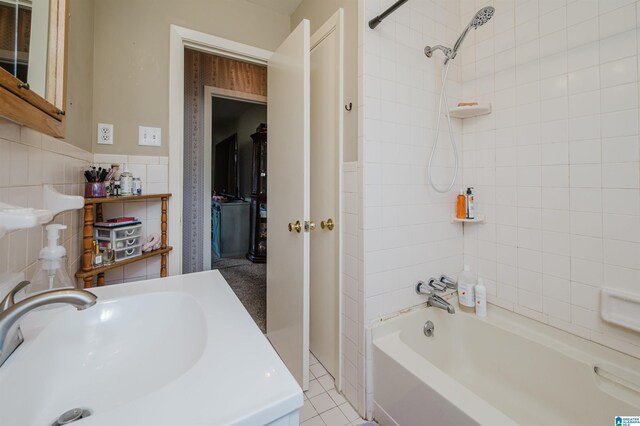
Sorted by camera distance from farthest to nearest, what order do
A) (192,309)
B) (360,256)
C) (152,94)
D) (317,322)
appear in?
(317,322) → (152,94) → (360,256) → (192,309)

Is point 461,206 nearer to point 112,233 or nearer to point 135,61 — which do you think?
point 112,233

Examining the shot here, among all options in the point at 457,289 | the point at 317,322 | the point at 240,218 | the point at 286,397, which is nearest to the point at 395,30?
the point at 457,289

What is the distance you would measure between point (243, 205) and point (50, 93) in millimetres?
3491

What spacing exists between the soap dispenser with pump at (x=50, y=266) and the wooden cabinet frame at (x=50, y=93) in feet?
0.88

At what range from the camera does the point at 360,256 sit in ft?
4.31

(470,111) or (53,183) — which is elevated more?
(470,111)

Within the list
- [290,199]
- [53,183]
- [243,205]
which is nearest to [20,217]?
[53,183]

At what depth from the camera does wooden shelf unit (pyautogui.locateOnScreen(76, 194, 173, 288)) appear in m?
1.12

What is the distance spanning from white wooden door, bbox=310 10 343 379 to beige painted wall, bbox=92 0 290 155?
29.7 inches

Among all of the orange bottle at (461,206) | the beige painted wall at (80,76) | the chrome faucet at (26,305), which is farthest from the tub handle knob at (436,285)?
the beige painted wall at (80,76)

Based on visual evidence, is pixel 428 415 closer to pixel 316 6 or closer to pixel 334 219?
pixel 334 219

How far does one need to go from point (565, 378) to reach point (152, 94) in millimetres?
2485

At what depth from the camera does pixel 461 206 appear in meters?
1.60

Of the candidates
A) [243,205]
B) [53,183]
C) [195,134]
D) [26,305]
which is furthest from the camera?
[243,205]
